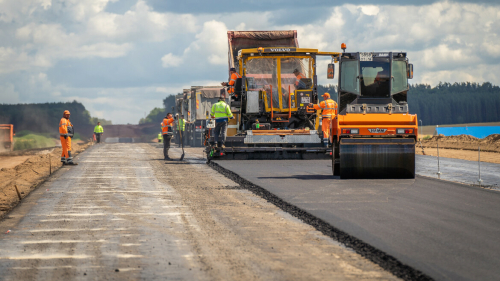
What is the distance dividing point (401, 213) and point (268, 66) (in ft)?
39.5

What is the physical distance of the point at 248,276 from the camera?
5875 millimetres

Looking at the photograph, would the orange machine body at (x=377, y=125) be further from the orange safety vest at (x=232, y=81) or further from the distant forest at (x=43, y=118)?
the distant forest at (x=43, y=118)

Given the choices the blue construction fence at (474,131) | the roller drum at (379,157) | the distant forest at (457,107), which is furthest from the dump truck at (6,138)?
the distant forest at (457,107)

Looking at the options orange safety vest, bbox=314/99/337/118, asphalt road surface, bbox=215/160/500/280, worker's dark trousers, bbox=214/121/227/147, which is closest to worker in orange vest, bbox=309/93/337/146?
orange safety vest, bbox=314/99/337/118

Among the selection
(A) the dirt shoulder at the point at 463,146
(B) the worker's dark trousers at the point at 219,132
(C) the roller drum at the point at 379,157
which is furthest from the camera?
(A) the dirt shoulder at the point at 463,146

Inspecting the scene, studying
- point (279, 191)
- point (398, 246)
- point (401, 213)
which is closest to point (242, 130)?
point (279, 191)

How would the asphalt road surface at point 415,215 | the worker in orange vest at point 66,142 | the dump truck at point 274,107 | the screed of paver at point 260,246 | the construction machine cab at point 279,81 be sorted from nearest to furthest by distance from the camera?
the screed of paver at point 260,246
the asphalt road surface at point 415,215
the dump truck at point 274,107
the construction machine cab at point 279,81
the worker in orange vest at point 66,142

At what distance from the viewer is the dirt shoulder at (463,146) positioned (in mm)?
27769

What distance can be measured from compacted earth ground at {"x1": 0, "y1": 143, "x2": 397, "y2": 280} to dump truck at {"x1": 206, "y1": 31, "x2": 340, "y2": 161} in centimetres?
752

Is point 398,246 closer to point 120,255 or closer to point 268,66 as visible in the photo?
point 120,255

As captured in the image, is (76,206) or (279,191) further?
(279,191)

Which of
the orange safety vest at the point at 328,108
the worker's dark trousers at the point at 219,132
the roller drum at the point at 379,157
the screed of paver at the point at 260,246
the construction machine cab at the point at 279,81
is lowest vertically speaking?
the screed of paver at the point at 260,246

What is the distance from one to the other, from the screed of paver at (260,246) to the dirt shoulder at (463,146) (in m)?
17.6

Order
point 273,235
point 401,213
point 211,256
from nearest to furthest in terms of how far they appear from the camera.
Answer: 1. point 211,256
2. point 273,235
3. point 401,213
